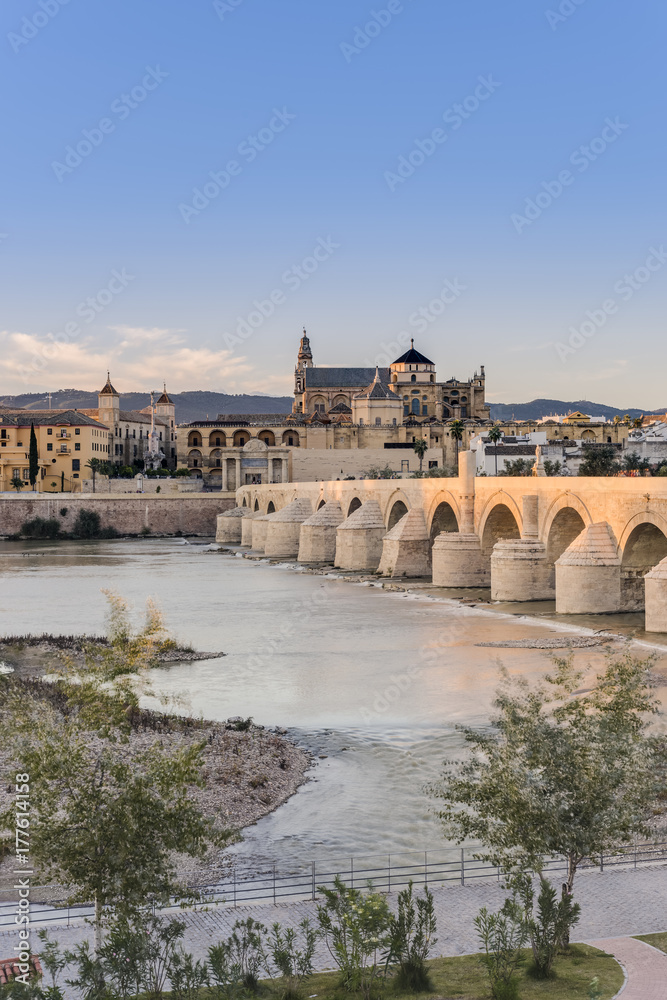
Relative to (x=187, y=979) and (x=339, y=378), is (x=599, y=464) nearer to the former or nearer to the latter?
(x=339, y=378)

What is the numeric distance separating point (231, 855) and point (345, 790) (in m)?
2.71

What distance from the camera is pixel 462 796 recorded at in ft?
32.2

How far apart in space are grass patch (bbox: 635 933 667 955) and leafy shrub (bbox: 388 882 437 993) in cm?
176

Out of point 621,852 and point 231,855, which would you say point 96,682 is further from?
point 621,852

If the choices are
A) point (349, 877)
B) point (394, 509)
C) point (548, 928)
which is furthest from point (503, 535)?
point (548, 928)

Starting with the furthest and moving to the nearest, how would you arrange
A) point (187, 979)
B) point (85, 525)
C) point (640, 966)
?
point (85, 525) < point (640, 966) < point (187, 979)

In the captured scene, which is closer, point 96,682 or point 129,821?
point 129,821

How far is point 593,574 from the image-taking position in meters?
28.8

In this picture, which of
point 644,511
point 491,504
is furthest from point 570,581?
point 491,504

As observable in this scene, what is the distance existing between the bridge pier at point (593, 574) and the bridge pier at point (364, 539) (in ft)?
64.5

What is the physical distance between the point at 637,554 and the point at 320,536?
28512 millimetres

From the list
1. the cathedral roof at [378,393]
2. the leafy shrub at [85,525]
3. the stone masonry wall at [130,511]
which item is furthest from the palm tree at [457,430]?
the leafy shrub at [85,525]

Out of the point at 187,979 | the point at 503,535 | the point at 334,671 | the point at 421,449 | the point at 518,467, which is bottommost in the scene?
the point at 334,671

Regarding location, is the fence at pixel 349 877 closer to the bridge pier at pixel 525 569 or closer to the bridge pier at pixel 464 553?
the bridge pier at pixel 525 569
